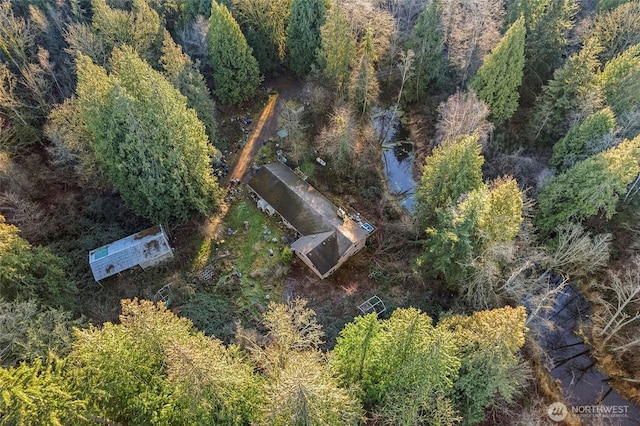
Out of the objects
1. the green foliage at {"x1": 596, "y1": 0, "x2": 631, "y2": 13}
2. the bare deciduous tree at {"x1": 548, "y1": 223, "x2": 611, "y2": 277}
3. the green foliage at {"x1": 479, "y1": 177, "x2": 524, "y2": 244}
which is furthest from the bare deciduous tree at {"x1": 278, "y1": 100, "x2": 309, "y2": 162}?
the green foliage at {"x1": 596, "y1": 0, "x2": 631, "y2": 13}

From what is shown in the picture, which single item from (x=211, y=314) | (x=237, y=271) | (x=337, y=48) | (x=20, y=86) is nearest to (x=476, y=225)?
(x=237, y=271)

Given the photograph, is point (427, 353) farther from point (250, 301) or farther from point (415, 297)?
point (250, 301)

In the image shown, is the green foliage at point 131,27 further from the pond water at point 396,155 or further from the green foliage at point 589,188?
the green foliage at point 589,188

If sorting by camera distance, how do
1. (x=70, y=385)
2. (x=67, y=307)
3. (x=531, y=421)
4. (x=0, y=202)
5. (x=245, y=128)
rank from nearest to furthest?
1. (x=70, y=385)
2. (x=531, y=421)
3. (x=67, y=307)
4. (x=0, y=202)
5. (x=245, y=128)

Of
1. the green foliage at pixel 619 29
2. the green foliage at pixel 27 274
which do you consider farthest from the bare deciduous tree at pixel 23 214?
the green foliage at pixel 619 29

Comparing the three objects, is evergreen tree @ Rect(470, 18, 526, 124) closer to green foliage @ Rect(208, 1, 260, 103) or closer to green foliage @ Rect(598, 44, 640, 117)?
green foliage @ Rect(598, 44, 640, 117)

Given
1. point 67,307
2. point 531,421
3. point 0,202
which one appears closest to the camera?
point 531,421

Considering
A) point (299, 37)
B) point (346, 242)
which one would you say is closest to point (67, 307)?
point (346, 242)
